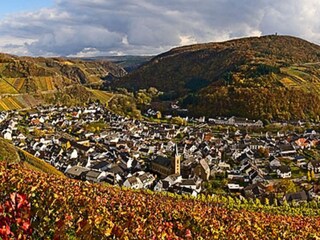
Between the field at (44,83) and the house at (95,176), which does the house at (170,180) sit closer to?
the house at (95,176)

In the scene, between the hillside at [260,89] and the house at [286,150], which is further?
the hillside at [260,89]

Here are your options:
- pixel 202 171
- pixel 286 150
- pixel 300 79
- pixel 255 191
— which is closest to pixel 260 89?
pixel 300 79

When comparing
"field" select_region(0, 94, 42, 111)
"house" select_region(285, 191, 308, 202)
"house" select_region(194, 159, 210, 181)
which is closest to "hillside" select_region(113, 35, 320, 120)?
"field" select_region(0, 94, 42, 111)

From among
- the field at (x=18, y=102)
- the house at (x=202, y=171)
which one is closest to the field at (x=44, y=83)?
the field at (x=18, y=102)

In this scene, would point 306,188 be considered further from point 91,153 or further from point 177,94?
point 177,94

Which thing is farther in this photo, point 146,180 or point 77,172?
point 77,172

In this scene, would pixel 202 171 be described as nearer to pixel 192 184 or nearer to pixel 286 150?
pixel 192 184

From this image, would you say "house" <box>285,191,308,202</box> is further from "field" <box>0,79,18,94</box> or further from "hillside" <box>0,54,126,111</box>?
"field" <box>0,79,18,94</box>

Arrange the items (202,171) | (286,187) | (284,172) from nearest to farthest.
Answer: (286,187), (202,171), (284,172)

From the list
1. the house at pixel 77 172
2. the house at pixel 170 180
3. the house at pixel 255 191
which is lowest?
the house at pixel 77 172
